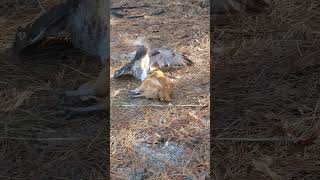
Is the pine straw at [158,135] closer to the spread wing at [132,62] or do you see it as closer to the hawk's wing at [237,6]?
the spread wing at [132,62]

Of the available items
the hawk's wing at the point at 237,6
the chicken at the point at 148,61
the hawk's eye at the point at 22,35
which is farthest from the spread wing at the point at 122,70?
the hawk's wing at the point at 237,6

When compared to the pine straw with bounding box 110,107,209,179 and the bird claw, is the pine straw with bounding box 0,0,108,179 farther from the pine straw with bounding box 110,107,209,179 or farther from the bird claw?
the bird claw

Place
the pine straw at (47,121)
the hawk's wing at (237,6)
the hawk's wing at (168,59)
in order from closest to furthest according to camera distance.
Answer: the pine straw at (47,121) → the hawk's wing at (168,59) → the hawk's wing at (237,6)

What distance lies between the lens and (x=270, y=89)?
3119 mm

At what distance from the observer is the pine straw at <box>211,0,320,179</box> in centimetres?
261

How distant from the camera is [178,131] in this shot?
283cm

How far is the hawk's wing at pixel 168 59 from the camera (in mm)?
3486

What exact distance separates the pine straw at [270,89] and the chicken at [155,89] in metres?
0.22

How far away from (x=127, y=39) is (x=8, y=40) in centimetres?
68

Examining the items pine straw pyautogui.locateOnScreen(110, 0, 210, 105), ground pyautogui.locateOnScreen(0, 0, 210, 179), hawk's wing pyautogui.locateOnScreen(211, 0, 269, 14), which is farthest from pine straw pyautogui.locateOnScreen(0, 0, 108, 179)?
hawk's wing pyautogui.locateOnScreen(211, 0, 269, 14)

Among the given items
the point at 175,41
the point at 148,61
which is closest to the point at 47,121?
the point at 148,61

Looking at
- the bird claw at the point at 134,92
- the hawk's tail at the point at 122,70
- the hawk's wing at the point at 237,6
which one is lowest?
the bird claw at the point at 134,92

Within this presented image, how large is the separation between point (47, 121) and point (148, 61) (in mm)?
751

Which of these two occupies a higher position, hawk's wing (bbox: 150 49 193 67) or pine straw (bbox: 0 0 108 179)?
hawk's wing (bbox: 150 49 193 67)
